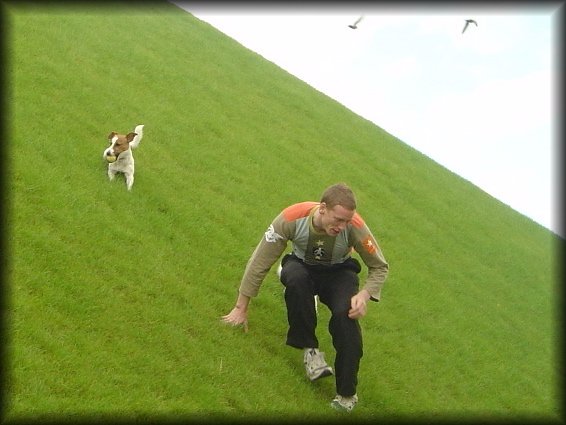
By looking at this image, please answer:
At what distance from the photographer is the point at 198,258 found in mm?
8445

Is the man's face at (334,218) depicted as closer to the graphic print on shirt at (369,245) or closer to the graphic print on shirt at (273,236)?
the graphic print on shirt at (369,245)

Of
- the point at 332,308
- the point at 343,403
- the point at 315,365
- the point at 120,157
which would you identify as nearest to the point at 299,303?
the point at 332,308

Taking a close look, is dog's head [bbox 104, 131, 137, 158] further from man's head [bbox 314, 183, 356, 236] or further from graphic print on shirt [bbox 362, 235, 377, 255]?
graphic print on shirt [bbox 362, 235, 377, 255]

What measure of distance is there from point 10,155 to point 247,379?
445 cm

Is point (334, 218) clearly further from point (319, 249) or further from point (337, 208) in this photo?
point (319, 249)

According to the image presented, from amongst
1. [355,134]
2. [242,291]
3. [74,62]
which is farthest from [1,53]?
[355,134]

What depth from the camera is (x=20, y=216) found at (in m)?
7.09

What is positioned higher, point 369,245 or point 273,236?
point 369,245

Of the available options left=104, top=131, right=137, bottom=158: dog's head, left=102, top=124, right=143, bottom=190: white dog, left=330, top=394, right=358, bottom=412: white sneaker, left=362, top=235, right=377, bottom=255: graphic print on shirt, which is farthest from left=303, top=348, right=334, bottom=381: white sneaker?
left=104, top=131, right=137, bottom=158: dog's head

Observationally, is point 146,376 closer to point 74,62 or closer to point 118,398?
point 118,398

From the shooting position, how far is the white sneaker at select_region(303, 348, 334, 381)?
261 inches

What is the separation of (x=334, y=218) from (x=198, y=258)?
283cm

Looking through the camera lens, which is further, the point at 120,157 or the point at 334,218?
the point at 120,157

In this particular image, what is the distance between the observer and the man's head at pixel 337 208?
6090 millimetres
